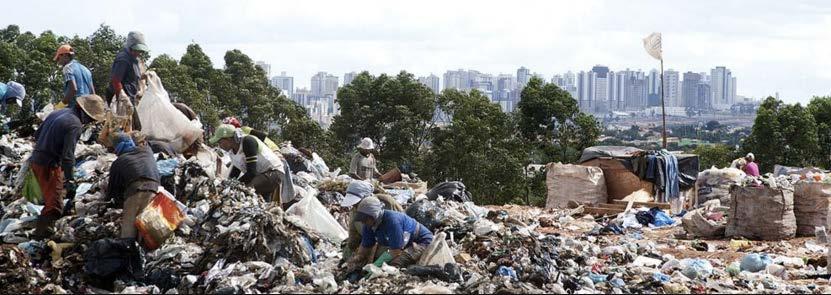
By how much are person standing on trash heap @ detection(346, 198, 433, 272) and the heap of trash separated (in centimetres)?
14

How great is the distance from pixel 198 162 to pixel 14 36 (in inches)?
1272

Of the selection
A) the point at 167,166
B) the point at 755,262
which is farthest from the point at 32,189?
the point at 755,262

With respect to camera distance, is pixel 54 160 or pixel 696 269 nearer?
pixel 54 160

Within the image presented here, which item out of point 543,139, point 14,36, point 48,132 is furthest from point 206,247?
point 14,36

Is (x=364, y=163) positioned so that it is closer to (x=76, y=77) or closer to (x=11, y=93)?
(x=76, y=77)

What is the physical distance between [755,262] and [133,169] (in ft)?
18.1

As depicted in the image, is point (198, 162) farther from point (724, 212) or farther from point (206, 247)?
point (724, 212)

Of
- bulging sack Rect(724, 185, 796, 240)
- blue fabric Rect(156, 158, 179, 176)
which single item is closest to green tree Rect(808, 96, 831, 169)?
bulging sack Rect(724, 185, 796, 240)

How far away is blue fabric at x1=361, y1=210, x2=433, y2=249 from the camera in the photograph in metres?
7.47

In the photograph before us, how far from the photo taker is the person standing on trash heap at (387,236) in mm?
7430

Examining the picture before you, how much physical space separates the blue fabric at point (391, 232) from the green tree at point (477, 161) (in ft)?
64.1

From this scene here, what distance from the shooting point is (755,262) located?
9852 mm

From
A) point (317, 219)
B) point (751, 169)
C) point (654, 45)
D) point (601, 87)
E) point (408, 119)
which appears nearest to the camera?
point (317, 219)

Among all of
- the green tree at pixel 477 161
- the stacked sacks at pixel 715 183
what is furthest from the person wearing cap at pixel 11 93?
the green tree at pixel 477 161
